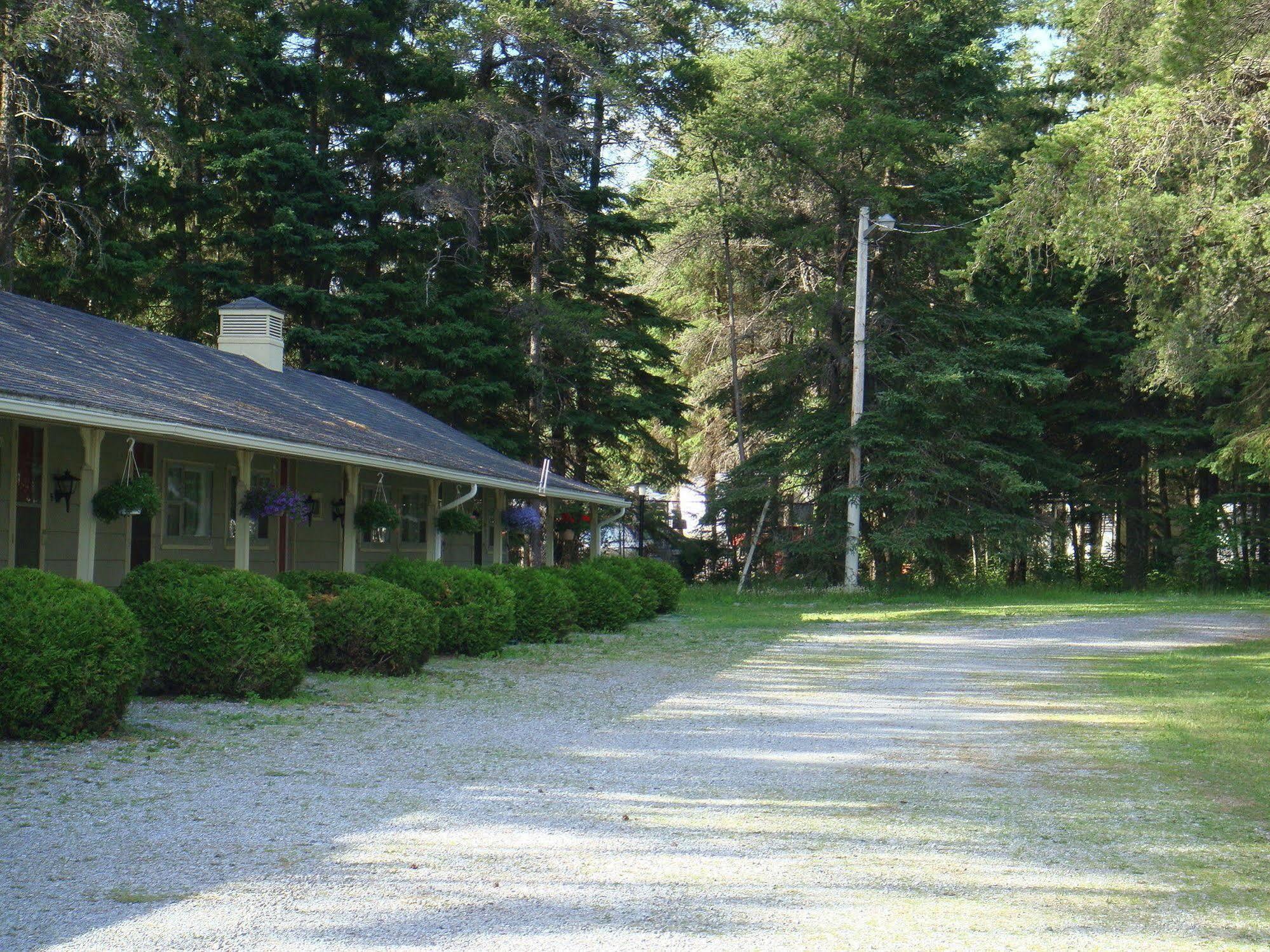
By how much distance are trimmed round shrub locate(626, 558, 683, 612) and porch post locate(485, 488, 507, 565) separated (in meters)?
2.50

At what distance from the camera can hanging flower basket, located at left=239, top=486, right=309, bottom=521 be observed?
13.7 m

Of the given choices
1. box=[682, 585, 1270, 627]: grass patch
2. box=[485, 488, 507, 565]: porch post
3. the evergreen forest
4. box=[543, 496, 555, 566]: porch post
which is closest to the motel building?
box=[485, 488, 507, 565]: porch post

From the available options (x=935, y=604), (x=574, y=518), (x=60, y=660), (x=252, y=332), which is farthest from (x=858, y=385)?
(x=60, y=660)

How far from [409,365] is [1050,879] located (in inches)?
1014

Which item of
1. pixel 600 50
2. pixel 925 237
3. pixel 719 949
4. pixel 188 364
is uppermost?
pixel 600 50

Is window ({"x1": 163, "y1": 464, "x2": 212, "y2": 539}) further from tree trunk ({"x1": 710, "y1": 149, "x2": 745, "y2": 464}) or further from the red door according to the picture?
tree trunk ({"x1": 710, "y1": 149, "x2": 745, "y2": 464})

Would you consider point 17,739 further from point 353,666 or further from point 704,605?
point 704,605

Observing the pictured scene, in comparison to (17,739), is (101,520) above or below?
above

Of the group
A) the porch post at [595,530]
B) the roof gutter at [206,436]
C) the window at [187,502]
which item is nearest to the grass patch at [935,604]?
the porch post at [595,530]

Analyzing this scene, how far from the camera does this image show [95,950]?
4.04 metres

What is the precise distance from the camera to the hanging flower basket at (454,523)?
19.0 m

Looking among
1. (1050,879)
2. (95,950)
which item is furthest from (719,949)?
(95,950)

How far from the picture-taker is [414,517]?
20641mm

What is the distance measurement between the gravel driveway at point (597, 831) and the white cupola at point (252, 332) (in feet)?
34.6
